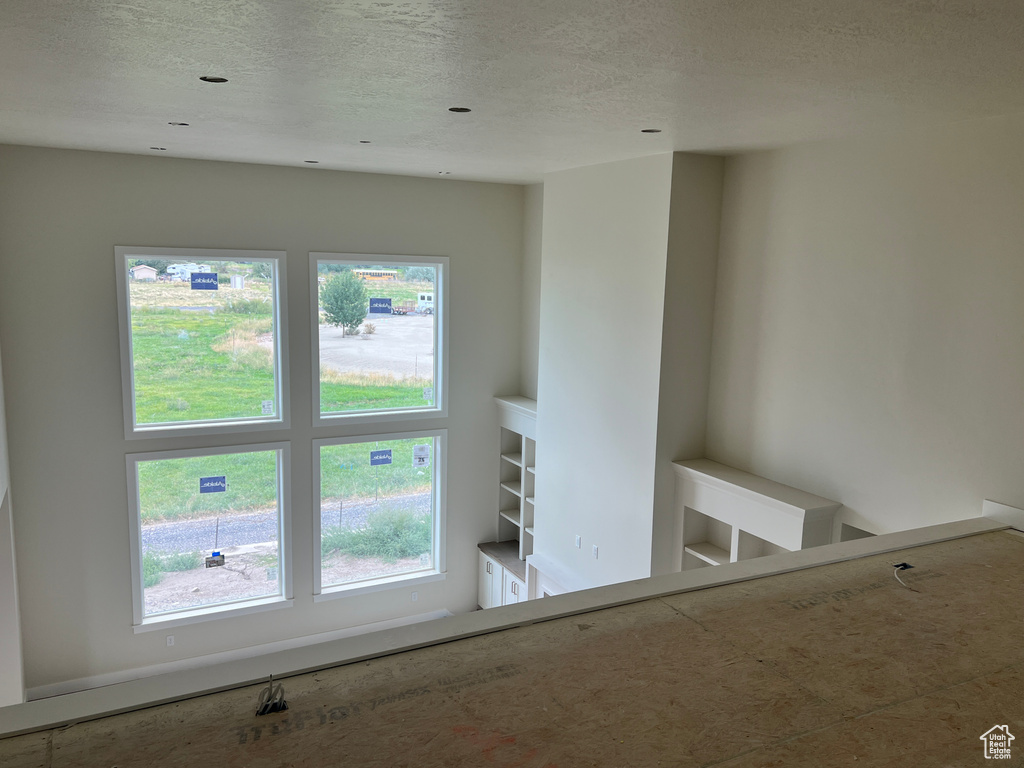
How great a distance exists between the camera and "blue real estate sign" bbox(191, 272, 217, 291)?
6477 millimetres

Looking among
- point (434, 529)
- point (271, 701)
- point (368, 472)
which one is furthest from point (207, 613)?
point (271, 701)

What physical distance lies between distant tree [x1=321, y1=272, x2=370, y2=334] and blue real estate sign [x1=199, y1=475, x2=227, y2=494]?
1.85m

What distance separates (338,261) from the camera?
6.92m

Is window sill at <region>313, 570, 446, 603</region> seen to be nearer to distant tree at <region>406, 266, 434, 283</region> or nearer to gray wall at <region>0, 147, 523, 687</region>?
gray wall at <region>0, 147, 523, 687</region>

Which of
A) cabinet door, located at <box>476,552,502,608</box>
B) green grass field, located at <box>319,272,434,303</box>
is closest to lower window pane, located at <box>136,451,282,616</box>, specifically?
green grass field, located at <box>319,272,434,303</box>

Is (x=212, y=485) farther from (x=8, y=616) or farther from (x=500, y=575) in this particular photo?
(x=500, y=575)

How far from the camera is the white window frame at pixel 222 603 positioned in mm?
6406

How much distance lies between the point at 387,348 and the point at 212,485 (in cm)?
215

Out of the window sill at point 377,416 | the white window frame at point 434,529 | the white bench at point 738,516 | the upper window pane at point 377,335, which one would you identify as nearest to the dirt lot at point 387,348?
the upper window pane at point 377,335

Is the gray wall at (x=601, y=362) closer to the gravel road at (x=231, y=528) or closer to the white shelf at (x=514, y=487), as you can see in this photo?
the white shelf at (x=514, y=487)

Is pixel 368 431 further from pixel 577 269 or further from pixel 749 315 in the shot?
pixel 749 315

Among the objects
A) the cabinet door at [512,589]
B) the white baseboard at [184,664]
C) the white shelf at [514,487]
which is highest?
the white shelf at [514,487]

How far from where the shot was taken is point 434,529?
7738 mm

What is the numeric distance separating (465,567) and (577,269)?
149 inches
